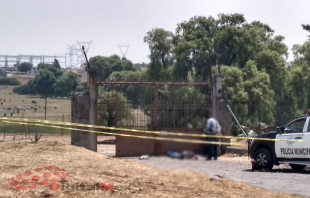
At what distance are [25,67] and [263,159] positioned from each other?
1513 inches

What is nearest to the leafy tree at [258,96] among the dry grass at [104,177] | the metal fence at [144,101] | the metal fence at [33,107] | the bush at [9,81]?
the metal fence at [144,101]

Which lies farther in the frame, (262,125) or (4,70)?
(4,70)

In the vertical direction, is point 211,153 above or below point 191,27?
below

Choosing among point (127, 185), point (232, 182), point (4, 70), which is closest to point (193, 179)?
point (127, 185)

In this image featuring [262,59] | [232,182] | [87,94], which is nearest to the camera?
[232,182]

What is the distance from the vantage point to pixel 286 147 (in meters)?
17.2

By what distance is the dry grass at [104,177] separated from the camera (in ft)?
37.3

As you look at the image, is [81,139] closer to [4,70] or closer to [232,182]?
[232,182]

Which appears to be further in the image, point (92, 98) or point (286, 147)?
point (92, 98)

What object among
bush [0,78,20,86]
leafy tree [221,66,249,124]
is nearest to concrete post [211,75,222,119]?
leafy tree [221,66,249,124]

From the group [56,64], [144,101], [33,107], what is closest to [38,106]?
[33,107]

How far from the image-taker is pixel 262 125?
29906mm

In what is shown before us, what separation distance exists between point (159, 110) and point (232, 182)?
6.15 meters

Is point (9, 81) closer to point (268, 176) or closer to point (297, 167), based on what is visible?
point (297, 167)
